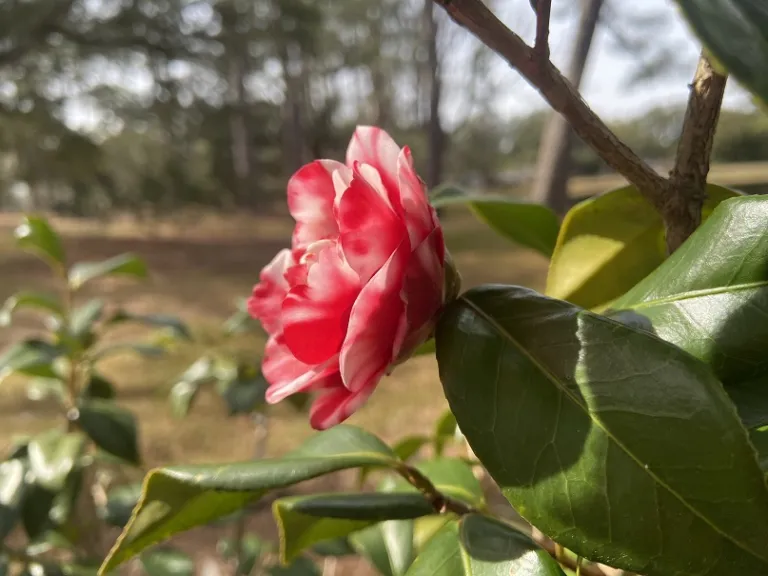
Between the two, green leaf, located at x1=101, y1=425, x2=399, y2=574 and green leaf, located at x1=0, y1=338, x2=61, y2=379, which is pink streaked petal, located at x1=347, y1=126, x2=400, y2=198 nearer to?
green leaf, located at x1=101, y1=425, x2=399, y2=574

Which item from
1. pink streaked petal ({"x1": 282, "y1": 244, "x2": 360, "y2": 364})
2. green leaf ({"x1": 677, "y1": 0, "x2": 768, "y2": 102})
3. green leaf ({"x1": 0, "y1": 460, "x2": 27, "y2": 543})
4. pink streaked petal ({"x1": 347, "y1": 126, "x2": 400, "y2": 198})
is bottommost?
green leaf ({"x1": 0, "y1": 460, "x2": 27, "y2": 543})

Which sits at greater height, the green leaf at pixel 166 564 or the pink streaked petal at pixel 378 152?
the pink streaked petal at pixel 378 152

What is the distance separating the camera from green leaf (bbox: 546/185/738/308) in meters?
0.32

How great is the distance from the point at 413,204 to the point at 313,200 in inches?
2.4

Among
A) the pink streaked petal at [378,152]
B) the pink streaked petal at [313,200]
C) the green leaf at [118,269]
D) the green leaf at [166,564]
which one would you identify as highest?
the pink streaked petal at [378,152]

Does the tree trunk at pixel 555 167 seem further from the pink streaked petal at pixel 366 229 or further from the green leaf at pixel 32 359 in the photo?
the pink streaked petal at pixel 366 229

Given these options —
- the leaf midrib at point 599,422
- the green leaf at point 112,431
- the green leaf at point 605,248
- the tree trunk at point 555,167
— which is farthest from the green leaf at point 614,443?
the tree trunk at point 555,167

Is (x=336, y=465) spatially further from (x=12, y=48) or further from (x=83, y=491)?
(x=12, y=48)

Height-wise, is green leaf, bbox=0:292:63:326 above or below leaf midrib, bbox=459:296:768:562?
below

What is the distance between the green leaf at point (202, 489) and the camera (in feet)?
0.85

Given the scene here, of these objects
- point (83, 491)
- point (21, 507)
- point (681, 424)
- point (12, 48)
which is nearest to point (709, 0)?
point (681, 424)

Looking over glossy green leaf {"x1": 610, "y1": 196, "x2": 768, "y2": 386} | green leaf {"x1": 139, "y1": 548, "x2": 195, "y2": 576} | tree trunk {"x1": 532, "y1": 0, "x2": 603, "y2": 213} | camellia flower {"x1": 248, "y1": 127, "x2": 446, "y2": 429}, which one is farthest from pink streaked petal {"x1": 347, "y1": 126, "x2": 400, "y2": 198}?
tree trunk {"x1": 532, "y1": 0, "x2": 603, "y2": 213}

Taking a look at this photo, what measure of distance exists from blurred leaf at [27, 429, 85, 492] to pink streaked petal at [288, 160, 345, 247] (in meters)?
0.49

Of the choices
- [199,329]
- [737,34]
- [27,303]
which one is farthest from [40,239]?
[199,329]
